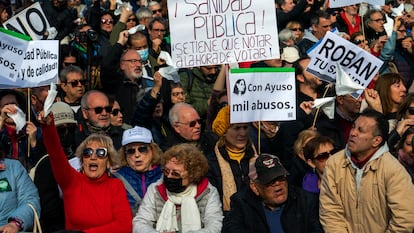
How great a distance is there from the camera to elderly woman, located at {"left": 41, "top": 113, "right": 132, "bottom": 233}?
8070 mm

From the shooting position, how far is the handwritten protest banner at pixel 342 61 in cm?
984

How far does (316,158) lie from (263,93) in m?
0.90

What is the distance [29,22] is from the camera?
11133 mm

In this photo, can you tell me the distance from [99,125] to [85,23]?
16.7 feet

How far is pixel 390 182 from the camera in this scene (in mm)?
7539

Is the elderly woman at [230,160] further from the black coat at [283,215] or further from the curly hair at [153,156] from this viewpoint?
the black coat at [283,215]

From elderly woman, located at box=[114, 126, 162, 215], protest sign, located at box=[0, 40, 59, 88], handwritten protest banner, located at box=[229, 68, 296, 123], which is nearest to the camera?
elderly woman, located at box=[114, 126, 162, 215]

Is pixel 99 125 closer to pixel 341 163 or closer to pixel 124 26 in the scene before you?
pixel 341 163

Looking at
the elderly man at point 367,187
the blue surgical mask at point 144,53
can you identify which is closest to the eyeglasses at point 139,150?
the elderly man at point 367,187

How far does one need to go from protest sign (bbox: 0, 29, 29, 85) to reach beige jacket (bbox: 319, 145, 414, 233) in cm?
319

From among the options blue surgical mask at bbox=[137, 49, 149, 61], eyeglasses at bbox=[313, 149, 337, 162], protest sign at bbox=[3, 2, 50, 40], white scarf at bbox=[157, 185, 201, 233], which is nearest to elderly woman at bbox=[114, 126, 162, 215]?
white scarf at bbox=[157, 185, 201, 233]

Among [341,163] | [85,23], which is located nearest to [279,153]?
[341,163]

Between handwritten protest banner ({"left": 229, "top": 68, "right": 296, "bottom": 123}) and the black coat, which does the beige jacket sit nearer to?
the black coat

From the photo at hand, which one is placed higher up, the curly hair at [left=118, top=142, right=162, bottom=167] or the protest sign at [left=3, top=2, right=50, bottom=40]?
the protest sign at [left=3, top=2, right=50, bottom=40]
